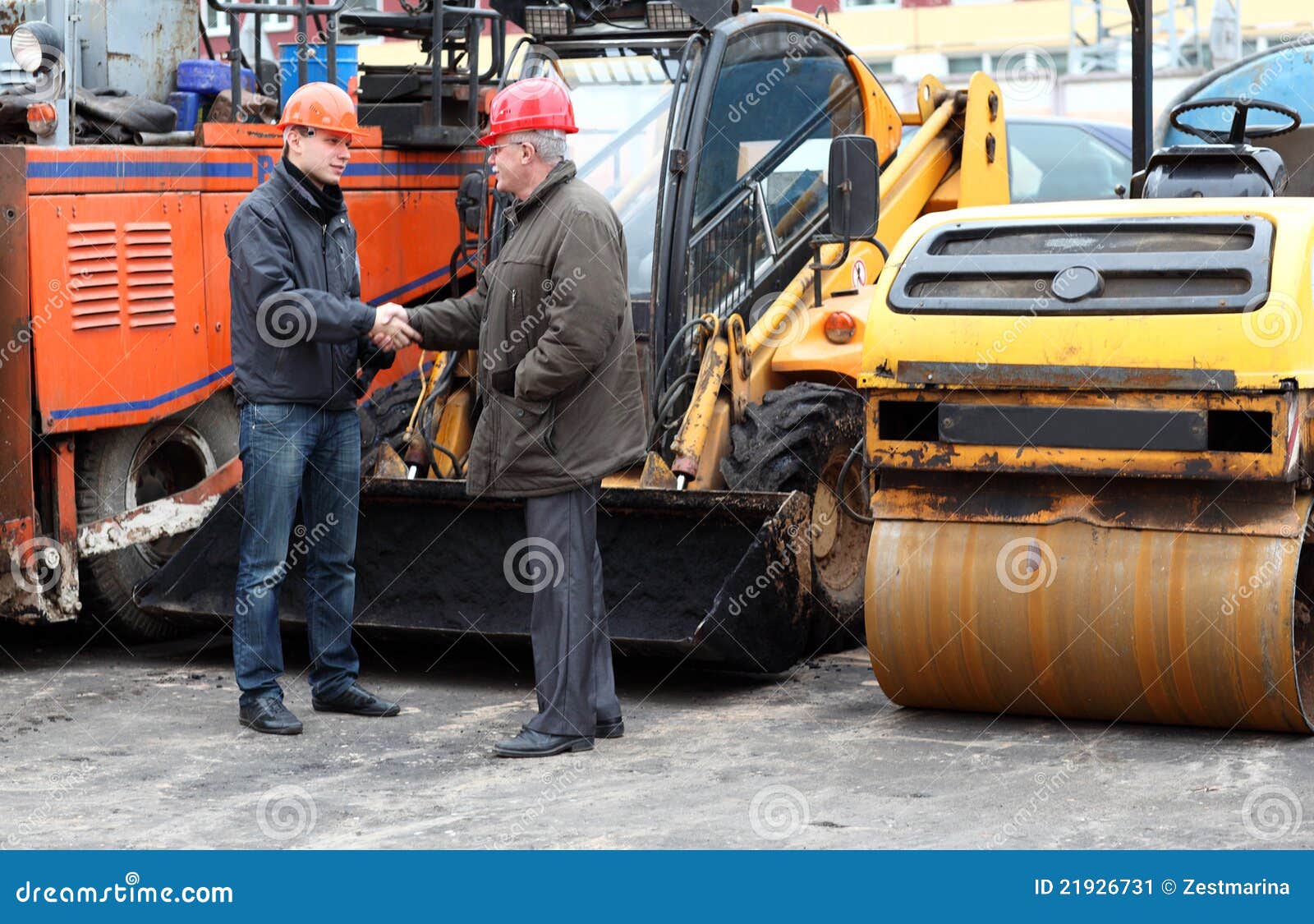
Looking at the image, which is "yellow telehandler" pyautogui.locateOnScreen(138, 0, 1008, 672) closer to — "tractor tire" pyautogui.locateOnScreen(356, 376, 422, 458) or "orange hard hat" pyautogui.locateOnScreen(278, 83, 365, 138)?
"tractor tire" pyautogui.locateOnScreen(356, 376, 422, 458)

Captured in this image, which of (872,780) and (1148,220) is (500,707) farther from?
(1148,220)

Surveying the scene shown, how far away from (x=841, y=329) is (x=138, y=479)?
2.76m

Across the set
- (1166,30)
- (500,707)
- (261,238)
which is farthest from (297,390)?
(1166,30)

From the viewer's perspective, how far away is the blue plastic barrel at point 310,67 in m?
8.34

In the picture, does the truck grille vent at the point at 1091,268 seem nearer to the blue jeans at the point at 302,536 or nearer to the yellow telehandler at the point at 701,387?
the yellow telehandler at the point at 701,387

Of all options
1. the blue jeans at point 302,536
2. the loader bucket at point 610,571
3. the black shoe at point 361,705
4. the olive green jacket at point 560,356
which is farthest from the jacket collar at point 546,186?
the black shoe at point 361,705

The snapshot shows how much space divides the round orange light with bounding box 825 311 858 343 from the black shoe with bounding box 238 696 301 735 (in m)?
2.50

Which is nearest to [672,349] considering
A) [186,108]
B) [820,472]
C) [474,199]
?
[820,472]

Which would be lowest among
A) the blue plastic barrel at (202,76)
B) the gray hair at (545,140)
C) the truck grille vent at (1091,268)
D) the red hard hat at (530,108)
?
the truck grille vent at (1091,268)

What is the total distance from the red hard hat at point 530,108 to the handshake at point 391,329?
2.29ft

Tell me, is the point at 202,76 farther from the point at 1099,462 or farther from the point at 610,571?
the point at 1099,462

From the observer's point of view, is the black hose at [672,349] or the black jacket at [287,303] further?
the black hose at [672,349]

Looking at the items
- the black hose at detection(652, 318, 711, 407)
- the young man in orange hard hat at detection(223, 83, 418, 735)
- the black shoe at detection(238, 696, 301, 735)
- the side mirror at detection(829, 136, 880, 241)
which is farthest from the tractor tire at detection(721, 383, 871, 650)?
the black shoe at detection(238, 696, 301, 735)

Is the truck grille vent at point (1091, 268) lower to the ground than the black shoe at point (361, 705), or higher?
higher
